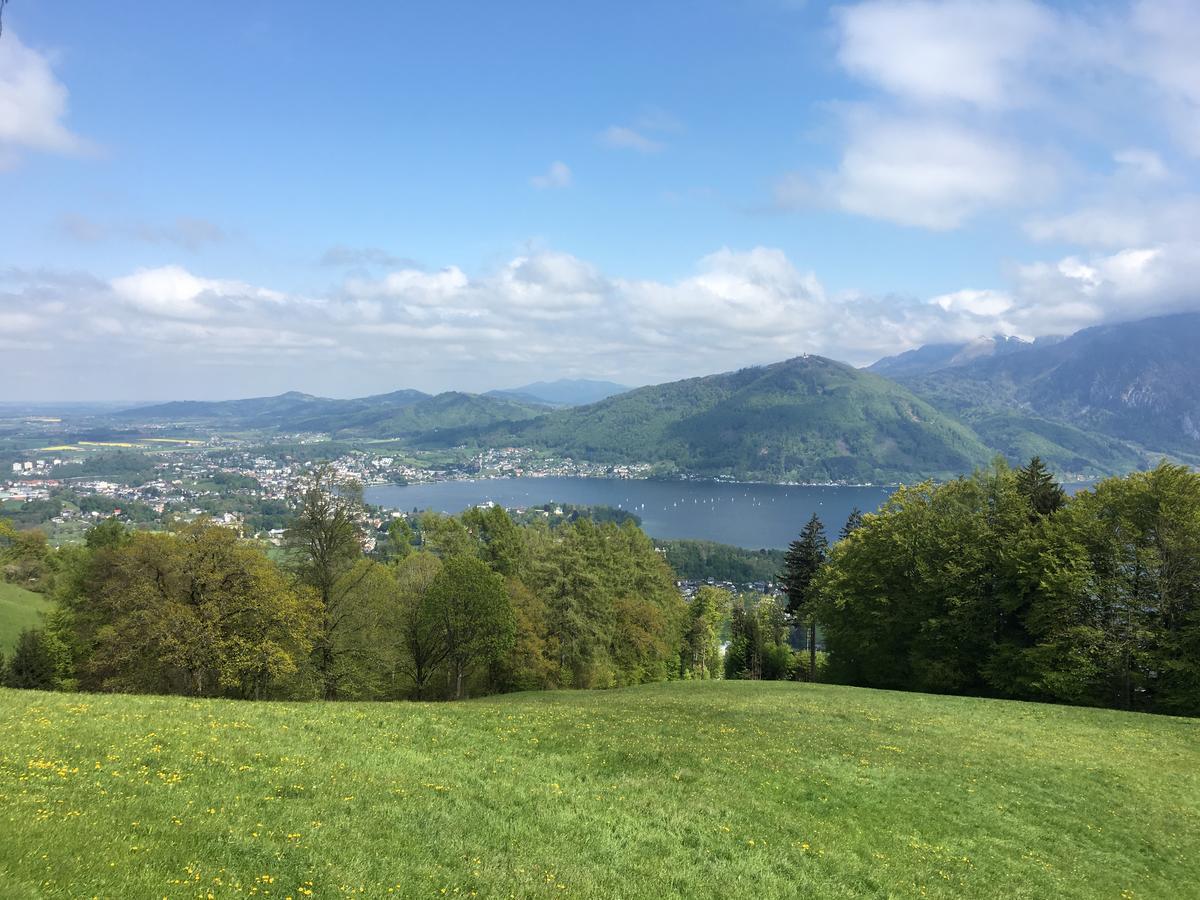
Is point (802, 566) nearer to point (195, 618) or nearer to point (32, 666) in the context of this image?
point (195, 618)

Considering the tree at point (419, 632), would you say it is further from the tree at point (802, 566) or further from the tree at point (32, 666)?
the tree at point (802, 566)

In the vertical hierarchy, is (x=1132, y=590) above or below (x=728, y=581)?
above

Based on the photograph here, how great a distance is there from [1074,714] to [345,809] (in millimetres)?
33328

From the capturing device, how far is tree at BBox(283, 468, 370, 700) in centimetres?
3444

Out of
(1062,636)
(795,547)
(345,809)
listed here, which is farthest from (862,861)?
(795,547)

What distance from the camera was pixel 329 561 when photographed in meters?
35.8

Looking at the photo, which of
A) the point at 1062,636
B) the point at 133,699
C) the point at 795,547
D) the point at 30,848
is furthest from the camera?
the point at 795,547

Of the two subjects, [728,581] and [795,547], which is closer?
→ [795,547]

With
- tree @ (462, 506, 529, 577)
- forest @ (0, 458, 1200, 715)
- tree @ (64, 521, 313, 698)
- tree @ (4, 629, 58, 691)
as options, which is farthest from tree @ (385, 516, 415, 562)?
tree @ (64, 521, 313, 698)

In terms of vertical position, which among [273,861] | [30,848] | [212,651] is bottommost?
[212,651]

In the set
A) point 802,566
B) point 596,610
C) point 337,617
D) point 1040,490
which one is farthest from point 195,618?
point 1040,490

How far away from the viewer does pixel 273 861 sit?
395 inches

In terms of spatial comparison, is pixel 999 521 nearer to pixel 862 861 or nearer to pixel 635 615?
pixel 635 615

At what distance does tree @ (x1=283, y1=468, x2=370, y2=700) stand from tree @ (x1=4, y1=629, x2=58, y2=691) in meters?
15.9
